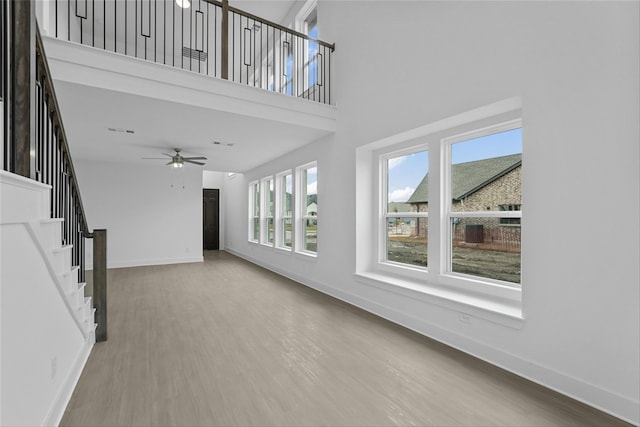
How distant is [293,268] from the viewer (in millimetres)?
5918

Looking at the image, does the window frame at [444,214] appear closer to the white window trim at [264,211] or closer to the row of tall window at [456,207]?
the row of tall window at [456,207]

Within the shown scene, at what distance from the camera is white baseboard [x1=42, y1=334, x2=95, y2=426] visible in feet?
5.79

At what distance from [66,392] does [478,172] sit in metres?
3.66

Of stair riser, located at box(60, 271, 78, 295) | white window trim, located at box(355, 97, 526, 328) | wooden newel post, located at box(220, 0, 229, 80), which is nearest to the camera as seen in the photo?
stair riser, located at box(60, 271, 78, 295)

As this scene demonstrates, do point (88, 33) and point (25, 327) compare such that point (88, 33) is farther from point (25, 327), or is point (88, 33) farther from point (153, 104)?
point (25, 327)

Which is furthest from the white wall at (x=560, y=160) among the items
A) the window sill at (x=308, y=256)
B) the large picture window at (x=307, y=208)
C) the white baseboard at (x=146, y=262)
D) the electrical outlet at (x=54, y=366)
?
the white baseboard at (x=146, y=262)

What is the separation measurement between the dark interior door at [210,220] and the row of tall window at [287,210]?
2.58 metres

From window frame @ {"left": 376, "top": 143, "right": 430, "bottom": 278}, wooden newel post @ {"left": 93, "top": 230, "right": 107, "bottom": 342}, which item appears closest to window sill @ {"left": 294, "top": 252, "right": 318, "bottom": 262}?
window frame @ {"left": 376, "top": 143, "right": 430, "bottom": 278}

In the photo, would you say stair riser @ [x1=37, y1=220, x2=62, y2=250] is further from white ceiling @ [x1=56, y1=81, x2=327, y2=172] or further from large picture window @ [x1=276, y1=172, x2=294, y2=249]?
large picture window @ [x1=276, y1=172, x2=294, y2=249]

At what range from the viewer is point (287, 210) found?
665 cm

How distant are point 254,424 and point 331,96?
432cm

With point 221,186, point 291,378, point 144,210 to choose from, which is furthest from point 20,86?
point 221,186

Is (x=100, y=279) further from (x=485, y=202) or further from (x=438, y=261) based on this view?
(x=485, y=202)

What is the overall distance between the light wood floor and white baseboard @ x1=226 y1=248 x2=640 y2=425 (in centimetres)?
7
